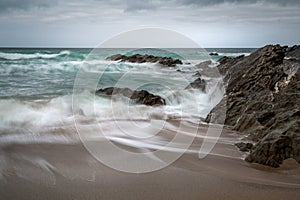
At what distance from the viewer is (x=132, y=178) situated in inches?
110

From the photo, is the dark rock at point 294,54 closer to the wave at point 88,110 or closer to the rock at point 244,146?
the wave at point 88,110

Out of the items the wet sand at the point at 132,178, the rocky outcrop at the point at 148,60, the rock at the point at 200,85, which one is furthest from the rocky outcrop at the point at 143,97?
the rocky outcrop at the point at 148,60

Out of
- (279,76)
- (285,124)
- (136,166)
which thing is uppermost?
(279,76)

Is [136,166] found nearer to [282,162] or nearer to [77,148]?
[77,148]

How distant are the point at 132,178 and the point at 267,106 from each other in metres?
3.36

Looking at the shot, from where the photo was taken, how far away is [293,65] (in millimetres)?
6793

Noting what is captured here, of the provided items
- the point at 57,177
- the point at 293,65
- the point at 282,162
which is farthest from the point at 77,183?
the point at 293,65

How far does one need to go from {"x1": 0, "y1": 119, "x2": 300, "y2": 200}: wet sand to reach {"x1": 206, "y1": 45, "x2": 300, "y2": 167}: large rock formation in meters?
A: 0.23

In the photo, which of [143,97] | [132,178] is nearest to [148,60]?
[143,97]

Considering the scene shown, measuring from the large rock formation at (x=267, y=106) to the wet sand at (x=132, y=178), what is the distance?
0.23 meters

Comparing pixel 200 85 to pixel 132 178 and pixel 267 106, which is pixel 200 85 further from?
pixel 132 178

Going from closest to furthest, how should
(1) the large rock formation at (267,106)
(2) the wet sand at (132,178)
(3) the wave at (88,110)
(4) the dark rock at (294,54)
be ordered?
(2) the wet sand at (132,178)
(1) the large rock formation at (267,106)
(3) the wave at (88,110)
(4) the dark rock at (294,54)

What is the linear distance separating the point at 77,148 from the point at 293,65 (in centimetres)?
546

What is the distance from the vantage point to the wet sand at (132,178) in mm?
2492
